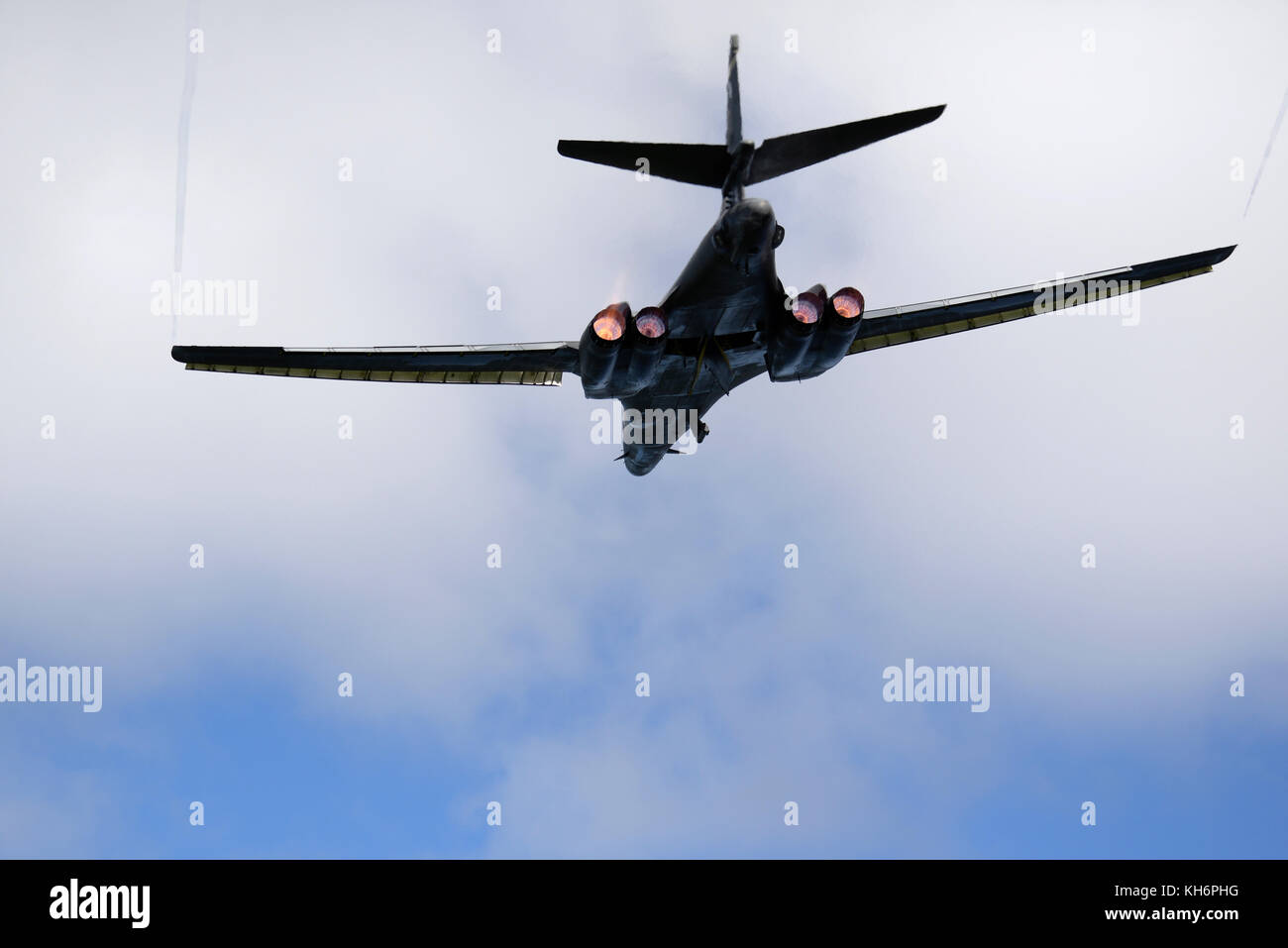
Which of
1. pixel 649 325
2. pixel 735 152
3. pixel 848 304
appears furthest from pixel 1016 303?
pixel 649 325

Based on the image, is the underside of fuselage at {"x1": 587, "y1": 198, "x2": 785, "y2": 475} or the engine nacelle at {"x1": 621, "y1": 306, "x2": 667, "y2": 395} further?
the engine nacelle at {"x1": 621, "y1": 306, "x2": 667, "y2": 395}

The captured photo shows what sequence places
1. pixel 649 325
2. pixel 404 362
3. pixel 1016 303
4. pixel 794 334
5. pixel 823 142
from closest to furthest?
pixel 823 142 < pixel 649 325 < pixel 794 334 < pixel 404 362 < pixel 1016 303

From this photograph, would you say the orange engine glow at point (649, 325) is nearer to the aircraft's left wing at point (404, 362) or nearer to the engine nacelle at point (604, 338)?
the engine nacelle at point (604, 338)

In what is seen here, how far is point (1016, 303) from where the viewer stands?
92.9 ft

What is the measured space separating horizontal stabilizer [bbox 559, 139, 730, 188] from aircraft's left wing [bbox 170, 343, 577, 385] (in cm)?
560

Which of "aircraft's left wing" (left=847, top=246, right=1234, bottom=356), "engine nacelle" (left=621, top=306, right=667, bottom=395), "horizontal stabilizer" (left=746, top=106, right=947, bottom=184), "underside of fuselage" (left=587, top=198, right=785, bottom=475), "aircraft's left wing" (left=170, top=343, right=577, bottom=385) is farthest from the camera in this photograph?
"aircraft's left wing" (left=847, top=246, right=1234, bottom=356)

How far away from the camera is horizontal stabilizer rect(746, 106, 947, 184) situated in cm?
2155

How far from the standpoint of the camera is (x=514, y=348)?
26.7 meters

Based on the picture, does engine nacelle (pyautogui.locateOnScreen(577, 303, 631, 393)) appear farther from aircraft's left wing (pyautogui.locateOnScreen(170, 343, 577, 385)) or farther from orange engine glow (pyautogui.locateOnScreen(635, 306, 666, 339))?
aircraft's left wing (pyautogui.locateOnScreen(170, 343, 577, 385))

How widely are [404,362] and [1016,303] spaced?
17695 millimetres

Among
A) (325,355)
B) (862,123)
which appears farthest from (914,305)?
(325,355)

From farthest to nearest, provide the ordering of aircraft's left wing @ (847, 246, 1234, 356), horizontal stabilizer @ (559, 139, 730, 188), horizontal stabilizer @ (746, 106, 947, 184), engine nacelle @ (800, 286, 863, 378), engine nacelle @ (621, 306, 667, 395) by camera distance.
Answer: aircraft's left wing @ (847, 246, 1234, 356), engine nacelle @ (800, 286, 863, 378), engine nacelle @ (621, 306, 667, 395), horizontal stabilizer @ (559, 139, 730, 188), horizontal stabilizer @ (746, 106, 947, 184)

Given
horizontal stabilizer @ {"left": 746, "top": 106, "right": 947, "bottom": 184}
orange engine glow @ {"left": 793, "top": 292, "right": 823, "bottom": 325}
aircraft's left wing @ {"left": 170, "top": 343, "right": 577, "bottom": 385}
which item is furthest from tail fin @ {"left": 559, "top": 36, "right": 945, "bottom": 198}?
aircraft's left wing @ {"left": 170, "top": 343, "right": 577, "bottom": 385}

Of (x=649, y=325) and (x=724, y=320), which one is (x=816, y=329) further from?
(x=649, y=325)
